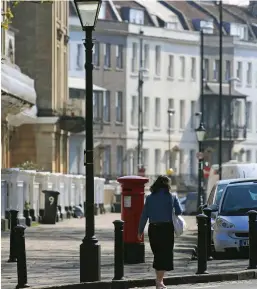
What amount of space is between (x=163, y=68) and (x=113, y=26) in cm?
750

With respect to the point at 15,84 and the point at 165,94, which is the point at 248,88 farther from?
the point at 15,84

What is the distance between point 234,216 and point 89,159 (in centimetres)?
819

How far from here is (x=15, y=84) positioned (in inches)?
2088

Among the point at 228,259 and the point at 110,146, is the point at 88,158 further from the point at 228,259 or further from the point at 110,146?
the point at 110,146

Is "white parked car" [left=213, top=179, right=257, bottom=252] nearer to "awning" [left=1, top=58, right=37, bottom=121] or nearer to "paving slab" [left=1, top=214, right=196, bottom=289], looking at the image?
"paving slab" [left=1, top=214, right=196, bottom=289]

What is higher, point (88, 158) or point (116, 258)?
point (88, 158)

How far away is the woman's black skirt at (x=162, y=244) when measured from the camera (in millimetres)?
20344

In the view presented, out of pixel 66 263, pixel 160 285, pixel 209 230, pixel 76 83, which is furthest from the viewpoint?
pixel 76 83

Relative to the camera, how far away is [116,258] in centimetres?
2162

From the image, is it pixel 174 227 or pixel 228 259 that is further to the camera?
pixel 228 259

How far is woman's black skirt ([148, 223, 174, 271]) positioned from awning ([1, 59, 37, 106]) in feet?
89.5

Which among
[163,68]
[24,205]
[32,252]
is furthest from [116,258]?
[163,68]

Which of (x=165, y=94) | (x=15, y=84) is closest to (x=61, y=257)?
(x=15, y=84)

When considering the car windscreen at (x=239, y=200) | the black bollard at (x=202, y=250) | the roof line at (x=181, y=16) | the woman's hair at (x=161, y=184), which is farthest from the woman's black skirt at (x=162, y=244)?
the roof line at (x=181, y=16)
